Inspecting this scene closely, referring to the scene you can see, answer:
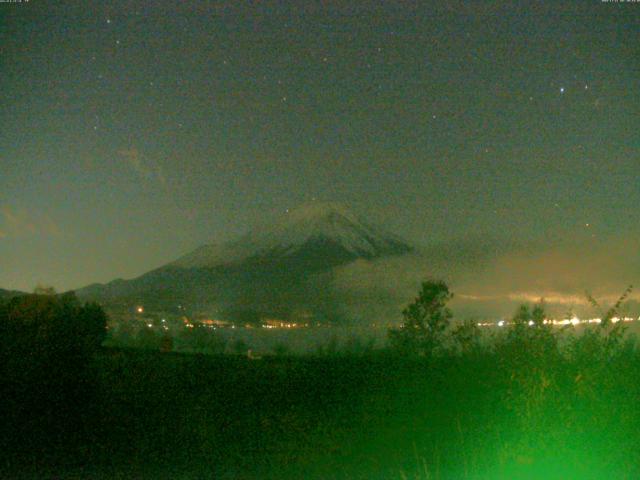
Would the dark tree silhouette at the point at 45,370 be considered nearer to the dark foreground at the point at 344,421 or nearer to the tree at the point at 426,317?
the dark foreground at the point at 344,421

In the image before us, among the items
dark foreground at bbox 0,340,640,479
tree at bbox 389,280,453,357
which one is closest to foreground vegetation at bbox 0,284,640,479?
dark foreground at bbox 0,340,640,479

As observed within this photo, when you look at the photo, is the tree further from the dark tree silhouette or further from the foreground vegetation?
the dark tree silhouette

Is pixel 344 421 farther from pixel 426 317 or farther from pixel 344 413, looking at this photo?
pixel 426 317

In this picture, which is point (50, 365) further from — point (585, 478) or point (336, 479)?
point (585, 478)

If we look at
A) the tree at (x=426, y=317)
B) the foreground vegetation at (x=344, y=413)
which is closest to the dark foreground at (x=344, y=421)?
the foreground vegetation at (x=344, y=413)

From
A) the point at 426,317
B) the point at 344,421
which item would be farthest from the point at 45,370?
the point at 426,317
